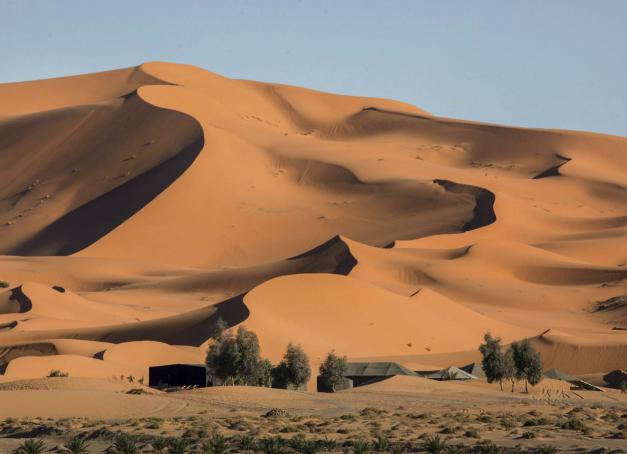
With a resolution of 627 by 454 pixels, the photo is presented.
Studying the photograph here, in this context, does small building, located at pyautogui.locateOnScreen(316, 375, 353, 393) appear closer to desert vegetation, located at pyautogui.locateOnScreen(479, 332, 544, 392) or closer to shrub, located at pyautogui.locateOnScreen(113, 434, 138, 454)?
desert vegetation, located at pyautogui.locateOnScreen(479, 332, 544, 392)

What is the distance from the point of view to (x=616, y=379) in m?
49.6

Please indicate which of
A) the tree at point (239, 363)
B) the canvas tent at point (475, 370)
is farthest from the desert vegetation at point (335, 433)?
the canvas tent at point (475, 370)

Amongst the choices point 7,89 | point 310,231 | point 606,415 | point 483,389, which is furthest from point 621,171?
point 606,415

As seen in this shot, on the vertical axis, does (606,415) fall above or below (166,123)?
below

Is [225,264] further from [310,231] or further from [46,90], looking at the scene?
[46,90]

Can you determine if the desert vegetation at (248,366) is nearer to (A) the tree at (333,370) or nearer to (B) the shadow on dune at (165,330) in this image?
(A) the tree at (333,370)

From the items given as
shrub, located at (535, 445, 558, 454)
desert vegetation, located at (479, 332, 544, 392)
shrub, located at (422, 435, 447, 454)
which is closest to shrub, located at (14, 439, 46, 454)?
shrub, located at (422, 435, 447, 454)

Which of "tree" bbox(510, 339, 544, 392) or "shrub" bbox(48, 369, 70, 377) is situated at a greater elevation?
"tree" bbox(510, 339, 544, 392)

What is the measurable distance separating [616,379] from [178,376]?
15.8 m

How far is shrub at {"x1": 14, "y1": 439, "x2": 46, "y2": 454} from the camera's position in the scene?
25094 millimetres

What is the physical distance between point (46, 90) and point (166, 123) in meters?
30.9

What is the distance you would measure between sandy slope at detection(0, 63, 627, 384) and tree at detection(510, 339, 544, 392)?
699 centimetres

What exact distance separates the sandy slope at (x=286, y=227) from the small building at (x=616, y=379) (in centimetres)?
543

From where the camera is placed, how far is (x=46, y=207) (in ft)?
337
